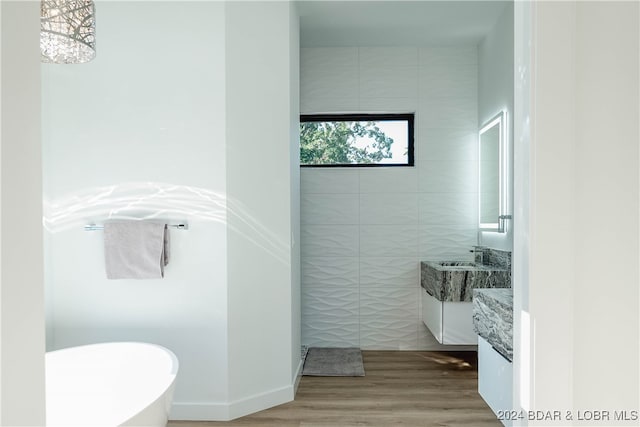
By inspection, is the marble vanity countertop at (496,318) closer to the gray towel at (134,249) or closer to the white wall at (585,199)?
the white wall at (585,199)

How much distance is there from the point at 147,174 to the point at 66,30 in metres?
1.19

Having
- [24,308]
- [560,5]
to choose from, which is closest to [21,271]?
[24,308]

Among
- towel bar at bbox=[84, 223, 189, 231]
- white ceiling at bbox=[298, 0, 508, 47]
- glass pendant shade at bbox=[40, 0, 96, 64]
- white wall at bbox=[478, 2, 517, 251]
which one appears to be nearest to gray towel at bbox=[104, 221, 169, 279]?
towel bar at bbox=[84, 223, 189, 231]

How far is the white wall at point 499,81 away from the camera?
3709mm

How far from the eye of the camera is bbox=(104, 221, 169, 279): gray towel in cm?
299

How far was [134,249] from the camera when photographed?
9.86 ft

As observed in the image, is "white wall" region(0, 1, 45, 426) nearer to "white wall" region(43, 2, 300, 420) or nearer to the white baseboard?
"white wall" region(43, 2, 300, 420)

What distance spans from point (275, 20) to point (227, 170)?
3.38 feet

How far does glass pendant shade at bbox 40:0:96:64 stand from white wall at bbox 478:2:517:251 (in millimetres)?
2750

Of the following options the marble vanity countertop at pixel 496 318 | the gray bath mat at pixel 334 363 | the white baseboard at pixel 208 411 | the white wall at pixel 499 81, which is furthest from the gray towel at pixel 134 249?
the white wall at pixel 499 81

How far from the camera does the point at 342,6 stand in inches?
148

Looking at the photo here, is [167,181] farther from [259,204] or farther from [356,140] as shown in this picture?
[356,140]

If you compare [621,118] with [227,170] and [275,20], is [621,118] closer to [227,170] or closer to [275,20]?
[227,170]

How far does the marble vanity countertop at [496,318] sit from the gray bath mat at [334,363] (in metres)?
1.43
